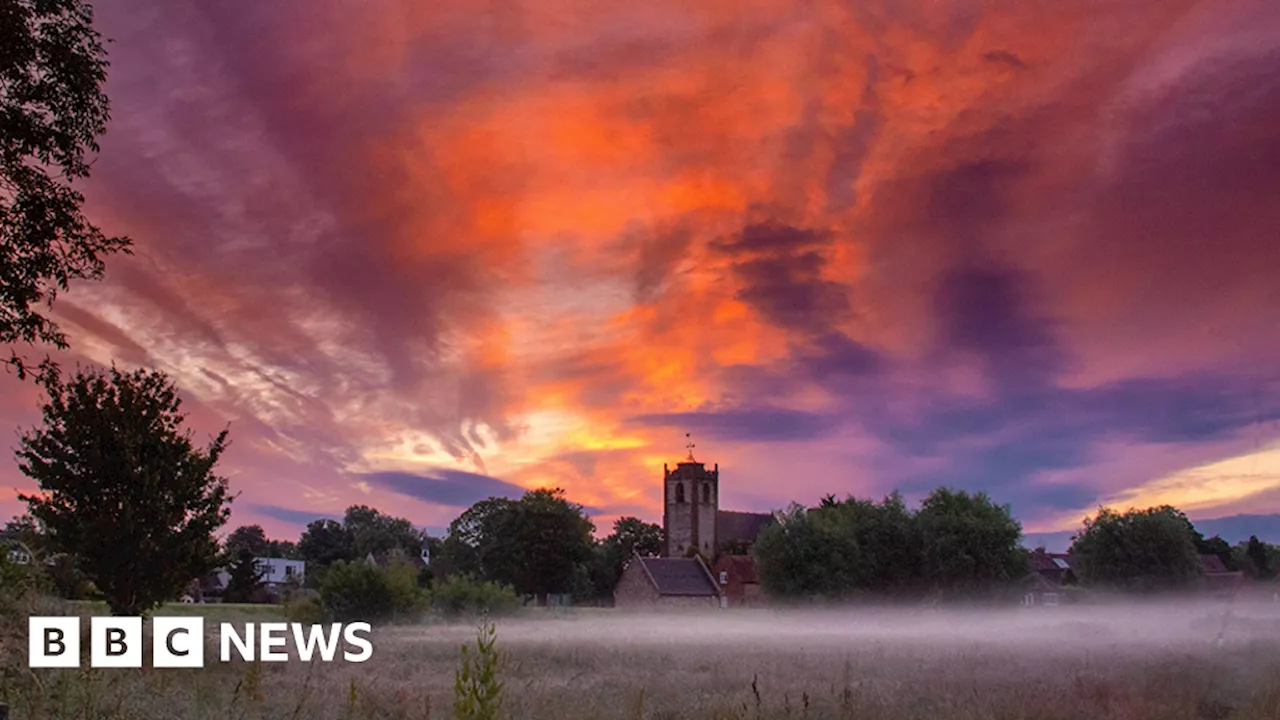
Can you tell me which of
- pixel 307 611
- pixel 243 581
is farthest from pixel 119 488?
pixel 243 581

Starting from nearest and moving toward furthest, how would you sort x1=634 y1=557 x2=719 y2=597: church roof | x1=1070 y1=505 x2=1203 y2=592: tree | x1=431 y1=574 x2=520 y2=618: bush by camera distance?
x1=431 y1=574 x2=520 y2=618: bush < x1=1070 y1=505 x2=1203 y2=592: tree < x1=634 y1=557 x2=719 y2=597: church roof

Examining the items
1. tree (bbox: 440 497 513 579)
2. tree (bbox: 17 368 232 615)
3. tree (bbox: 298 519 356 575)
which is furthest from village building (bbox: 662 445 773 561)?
tree (bbox: 17 368 232 615)

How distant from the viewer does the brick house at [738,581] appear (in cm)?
10681

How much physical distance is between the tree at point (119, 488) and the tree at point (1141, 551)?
227 feet

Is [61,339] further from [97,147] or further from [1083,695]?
[1083,695]

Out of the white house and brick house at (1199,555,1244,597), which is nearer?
brick house at (1199,555,1244,597)

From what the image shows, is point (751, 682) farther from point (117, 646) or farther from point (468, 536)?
point (468, 536)

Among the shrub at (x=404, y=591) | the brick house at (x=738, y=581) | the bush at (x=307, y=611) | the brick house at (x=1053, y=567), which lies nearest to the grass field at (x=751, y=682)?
the bush at (x=307, y=611)

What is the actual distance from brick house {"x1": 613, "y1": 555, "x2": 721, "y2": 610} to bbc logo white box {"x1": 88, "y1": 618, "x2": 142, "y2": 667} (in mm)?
82958

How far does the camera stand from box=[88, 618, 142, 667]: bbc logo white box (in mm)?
12899

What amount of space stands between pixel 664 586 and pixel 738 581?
12.8 m

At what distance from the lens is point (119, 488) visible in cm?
2497

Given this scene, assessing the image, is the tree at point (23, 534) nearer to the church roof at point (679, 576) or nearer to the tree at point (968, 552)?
the tree at point (968, 552)

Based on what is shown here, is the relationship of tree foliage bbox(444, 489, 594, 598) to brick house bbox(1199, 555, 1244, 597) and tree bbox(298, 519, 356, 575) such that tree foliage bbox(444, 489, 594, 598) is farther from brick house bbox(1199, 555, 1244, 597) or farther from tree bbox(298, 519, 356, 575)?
brick house bbox(1199, 555, 1244, 597)
